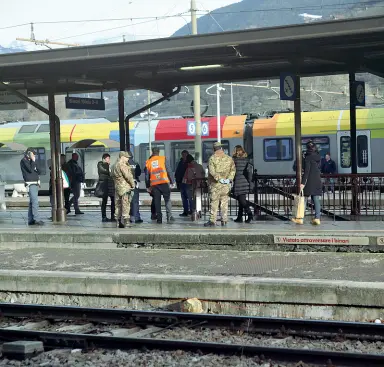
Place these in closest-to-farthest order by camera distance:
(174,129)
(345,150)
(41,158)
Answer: (345,150), (174,129), (41,158)

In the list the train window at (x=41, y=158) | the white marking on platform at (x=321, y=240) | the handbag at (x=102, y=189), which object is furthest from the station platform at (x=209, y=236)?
the train window at (x=41, y=158)

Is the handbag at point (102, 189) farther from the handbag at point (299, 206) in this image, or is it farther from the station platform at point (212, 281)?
the handbag at point (299, 206)

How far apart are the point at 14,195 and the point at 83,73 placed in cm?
2151

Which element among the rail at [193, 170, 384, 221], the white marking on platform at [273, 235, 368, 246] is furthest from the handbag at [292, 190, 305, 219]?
the white marking on platform at [273, 235, 368, 246]

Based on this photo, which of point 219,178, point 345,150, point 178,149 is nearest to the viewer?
point 219,178

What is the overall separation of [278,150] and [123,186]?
18.9 m

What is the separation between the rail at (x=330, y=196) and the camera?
17.4 meters

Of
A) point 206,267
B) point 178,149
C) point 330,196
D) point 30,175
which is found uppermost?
point 178,149

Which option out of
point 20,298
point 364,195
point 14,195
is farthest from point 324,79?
point 20,298

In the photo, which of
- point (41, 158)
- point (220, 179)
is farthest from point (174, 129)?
point (220, 179)

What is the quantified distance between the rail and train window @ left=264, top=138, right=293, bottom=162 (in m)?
16.1

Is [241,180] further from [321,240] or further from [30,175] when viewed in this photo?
[30,175]

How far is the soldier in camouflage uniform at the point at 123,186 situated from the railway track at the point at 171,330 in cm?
592

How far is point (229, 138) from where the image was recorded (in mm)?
35969
